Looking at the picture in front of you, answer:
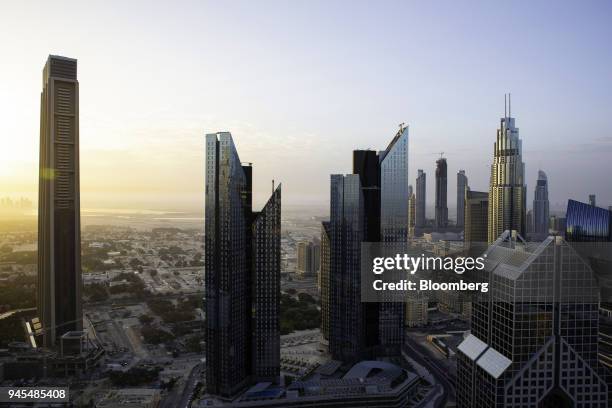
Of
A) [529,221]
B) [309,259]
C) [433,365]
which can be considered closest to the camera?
[433,365]

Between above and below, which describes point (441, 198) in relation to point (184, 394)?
above

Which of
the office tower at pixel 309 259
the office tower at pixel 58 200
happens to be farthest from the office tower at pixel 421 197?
the office tower at pixel 58 200

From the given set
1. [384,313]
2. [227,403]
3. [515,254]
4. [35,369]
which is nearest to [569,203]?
[384,313]

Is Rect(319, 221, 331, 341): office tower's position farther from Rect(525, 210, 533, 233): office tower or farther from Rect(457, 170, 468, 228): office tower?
Rect(457, 170, 468, 228): office tower

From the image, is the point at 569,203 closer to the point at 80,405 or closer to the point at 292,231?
the point at 80,405

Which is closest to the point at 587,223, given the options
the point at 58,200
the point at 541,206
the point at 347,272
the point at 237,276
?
the point at 347,272

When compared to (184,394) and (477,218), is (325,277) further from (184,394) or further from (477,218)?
(477,218)

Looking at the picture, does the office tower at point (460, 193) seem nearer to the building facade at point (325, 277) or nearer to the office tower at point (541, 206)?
the office tower at point (541, 206)
